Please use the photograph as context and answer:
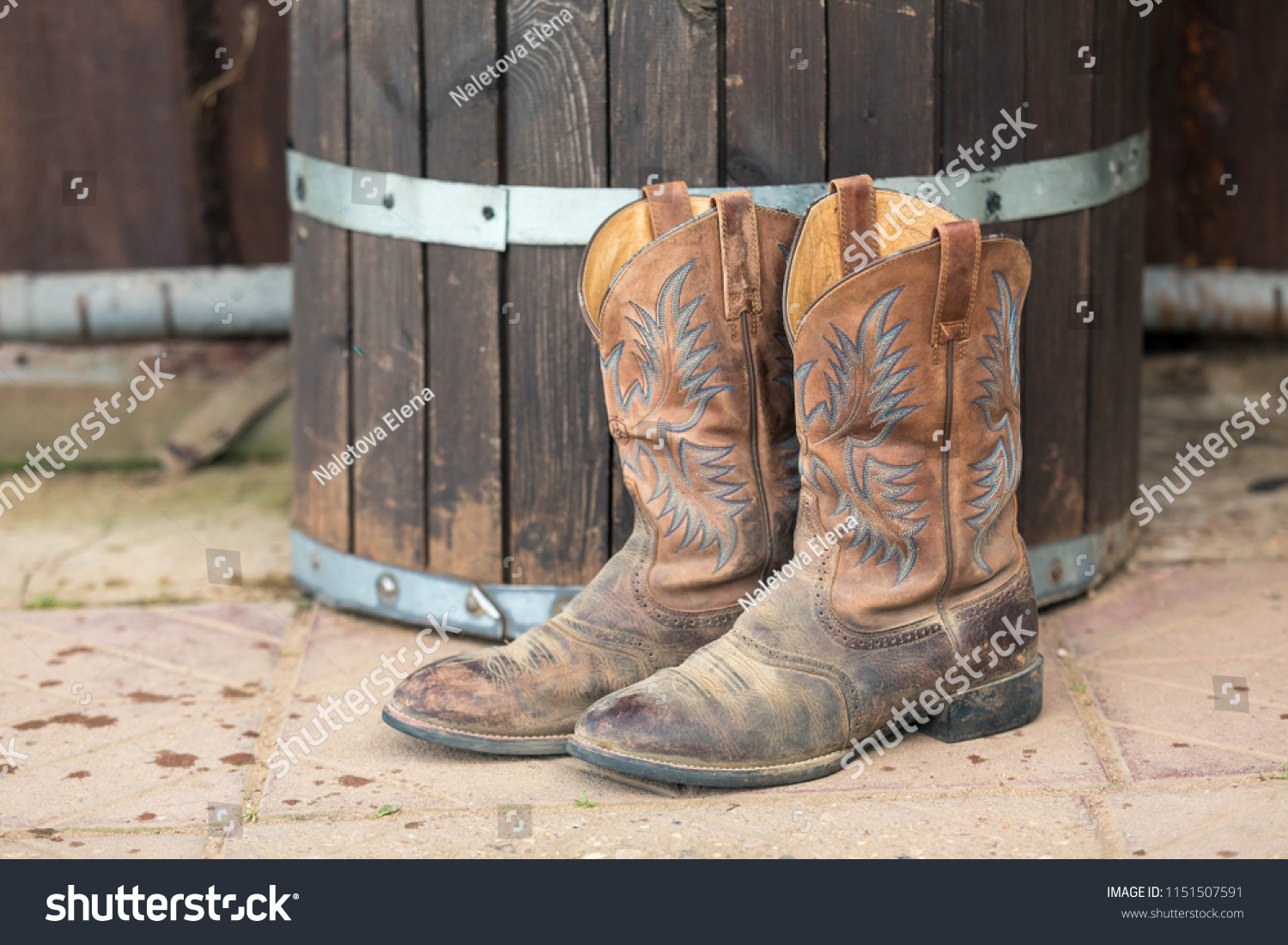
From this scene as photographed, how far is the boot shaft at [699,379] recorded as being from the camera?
2020mm

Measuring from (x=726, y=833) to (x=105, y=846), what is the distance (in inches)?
28.5

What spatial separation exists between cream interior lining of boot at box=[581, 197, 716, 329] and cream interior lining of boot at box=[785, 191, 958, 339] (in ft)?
0.51

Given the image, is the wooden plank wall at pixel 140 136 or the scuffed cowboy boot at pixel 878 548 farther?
the wooden plank wall at pixel 140 136

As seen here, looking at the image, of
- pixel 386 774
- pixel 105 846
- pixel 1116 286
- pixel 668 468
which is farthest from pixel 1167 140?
pixel 105 846

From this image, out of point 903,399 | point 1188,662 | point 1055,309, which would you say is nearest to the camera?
point 903,399

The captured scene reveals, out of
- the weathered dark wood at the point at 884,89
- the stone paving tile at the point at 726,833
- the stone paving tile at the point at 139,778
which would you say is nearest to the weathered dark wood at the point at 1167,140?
the weathered dark wood at the point at 884,89

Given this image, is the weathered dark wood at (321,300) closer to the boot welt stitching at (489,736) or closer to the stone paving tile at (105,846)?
the boot welt stitching at (489,736)

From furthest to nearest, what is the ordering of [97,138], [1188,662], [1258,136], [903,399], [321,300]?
[1258,136] → [97,138] → [321,300] → [1188,662] → [903,399]

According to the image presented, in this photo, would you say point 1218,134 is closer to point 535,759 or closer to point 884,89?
point 884,89

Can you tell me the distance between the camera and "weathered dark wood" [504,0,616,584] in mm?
2189

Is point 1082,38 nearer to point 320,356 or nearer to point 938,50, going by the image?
point 938,50

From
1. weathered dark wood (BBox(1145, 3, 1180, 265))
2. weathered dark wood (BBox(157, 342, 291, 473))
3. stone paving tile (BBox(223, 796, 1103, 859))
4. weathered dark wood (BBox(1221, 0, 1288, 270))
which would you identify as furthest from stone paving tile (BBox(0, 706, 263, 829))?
weathered dark wood (BBox(1221, 0, 1288, 270))

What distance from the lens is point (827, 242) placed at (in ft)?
6.71
